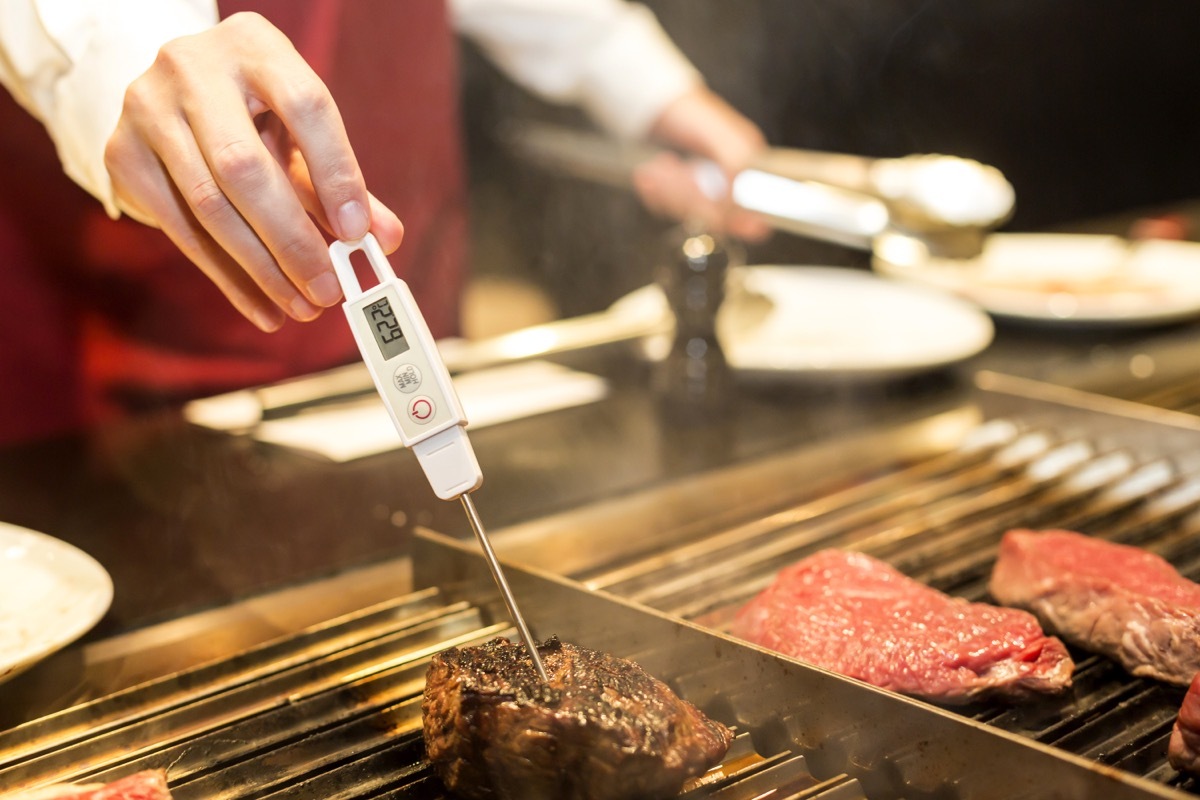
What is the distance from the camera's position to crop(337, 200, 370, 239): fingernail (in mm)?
1340

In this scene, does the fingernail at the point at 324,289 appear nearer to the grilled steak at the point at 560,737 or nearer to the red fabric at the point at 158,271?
the grilled steak at the point at 560,737

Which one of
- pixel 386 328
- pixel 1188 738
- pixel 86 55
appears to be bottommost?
pixel 1188 738

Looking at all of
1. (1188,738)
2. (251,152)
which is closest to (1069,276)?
(1188,738)

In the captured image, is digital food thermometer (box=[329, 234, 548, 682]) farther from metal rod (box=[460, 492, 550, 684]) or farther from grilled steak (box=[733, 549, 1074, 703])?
grilled steak (box=[733, 549, 1074, 703])

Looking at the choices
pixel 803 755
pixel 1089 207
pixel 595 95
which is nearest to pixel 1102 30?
pixel 1089 207

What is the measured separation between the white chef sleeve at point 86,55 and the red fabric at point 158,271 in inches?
33.0

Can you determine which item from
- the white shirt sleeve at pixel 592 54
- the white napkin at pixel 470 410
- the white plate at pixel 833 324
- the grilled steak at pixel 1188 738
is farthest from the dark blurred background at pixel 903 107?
the grilled steak at pixel 1188 738

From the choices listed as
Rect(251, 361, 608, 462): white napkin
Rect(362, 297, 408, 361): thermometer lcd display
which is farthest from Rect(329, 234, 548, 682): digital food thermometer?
Rect(251, 361, 608, 462): white napkin

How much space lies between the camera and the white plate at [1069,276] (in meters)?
3.03

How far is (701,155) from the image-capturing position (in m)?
3.49

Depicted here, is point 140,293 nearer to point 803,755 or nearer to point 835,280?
point 835,280

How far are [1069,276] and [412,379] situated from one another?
277 centimetres

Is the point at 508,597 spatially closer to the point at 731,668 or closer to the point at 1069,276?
the point at 731,668

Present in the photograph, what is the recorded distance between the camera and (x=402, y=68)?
2984 mm
